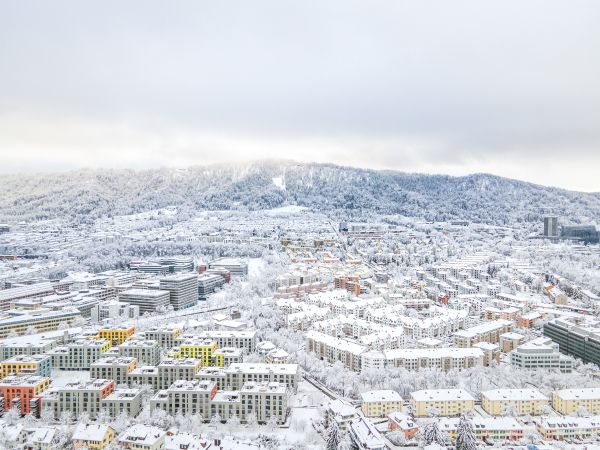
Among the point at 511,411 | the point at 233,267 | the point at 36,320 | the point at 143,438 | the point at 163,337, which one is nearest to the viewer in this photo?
the point at 143,438

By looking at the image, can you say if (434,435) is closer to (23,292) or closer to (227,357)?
(227,357)

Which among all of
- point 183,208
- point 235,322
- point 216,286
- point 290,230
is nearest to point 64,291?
point 216,286

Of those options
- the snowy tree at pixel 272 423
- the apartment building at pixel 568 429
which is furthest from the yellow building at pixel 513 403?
the snowy tree at pixel 272 423

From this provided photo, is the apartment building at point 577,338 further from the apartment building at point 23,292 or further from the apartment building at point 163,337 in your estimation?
the apartment building at point 23,292

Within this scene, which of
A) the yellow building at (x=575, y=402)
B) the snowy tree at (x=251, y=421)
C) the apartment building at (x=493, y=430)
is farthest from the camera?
the yellow building at (x=575, y=402)

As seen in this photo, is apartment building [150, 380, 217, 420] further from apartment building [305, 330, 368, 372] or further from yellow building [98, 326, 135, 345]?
yellow building [98, 326, 135, 345]

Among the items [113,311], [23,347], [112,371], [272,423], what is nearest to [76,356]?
[23,347]

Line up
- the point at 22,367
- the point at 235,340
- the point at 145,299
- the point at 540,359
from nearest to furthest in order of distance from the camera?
the point at 22,367 < the point at 540,359 < the point at 235,340 < the point at 145,299
